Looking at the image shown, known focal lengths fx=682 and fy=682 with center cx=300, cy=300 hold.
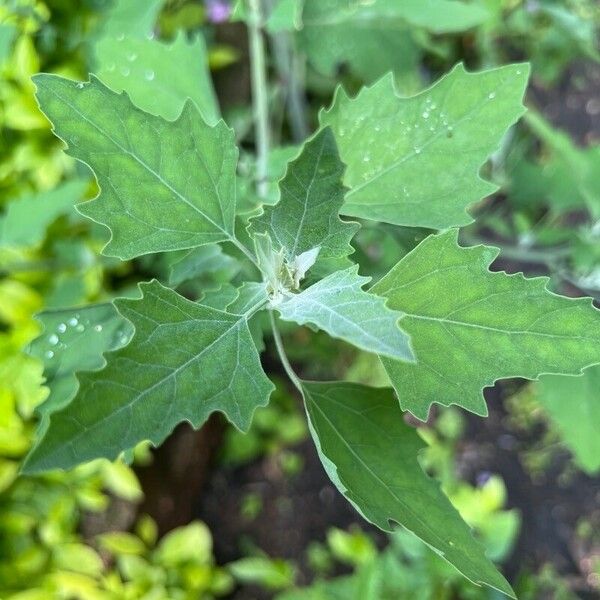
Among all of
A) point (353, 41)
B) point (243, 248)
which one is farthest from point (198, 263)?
point (353, 41)

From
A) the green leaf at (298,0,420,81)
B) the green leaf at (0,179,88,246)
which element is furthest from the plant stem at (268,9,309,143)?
the green leaf at (0,179,88,246)

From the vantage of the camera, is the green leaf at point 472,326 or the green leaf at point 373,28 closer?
the green leaf at point 472,326

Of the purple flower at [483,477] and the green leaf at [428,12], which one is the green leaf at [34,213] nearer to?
the green leaf at [428,12]

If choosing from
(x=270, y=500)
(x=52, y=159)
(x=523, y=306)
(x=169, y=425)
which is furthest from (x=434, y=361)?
(x=270, y=500)

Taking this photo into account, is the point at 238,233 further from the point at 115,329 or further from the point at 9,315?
the point at 9,315

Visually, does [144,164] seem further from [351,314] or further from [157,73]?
[157,73]

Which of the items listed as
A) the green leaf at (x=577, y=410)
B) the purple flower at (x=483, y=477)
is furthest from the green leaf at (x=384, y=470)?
the purple flower at (x=483, y=477)

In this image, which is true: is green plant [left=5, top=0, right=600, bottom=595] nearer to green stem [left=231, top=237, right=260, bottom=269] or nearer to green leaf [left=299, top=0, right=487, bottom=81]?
green stem [left=231, top=237, right=260, bottom=269]
